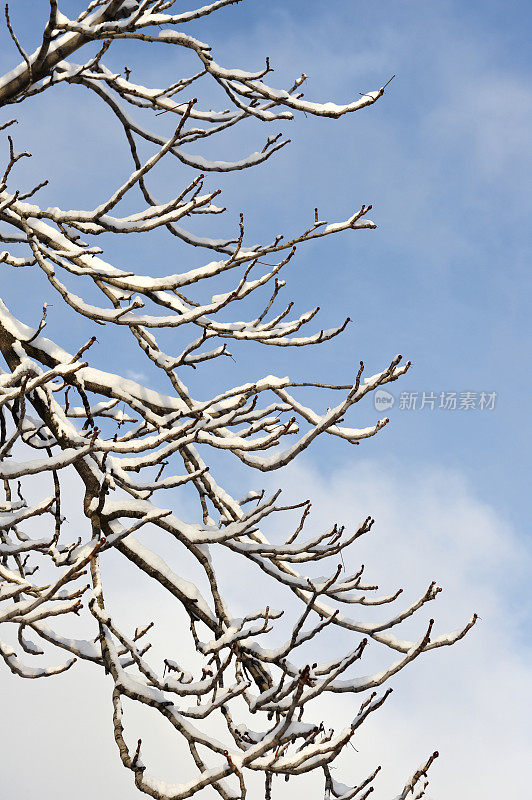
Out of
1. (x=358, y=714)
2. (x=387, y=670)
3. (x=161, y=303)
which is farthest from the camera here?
(x=161, y=303)

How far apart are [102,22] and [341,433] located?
2.73 m

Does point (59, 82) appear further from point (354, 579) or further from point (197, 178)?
point (354, 579)

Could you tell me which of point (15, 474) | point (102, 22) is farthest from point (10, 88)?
point (15, 474)

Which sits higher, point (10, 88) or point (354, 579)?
point (10, 88)

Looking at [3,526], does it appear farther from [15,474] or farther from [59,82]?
[59,82]

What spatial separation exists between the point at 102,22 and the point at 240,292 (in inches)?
76.3

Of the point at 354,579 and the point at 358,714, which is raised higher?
the point at 354,579

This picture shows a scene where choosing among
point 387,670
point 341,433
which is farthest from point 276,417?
point 387,670

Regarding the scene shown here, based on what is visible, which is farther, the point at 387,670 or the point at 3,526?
the point at 387,670

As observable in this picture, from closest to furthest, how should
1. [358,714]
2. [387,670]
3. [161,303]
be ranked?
[358,714] → [387,670] → [161,303]

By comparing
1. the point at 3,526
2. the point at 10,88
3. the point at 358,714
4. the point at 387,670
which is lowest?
the point at 3,526

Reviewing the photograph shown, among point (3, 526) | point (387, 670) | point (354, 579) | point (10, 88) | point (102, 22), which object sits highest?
point (102, 22)

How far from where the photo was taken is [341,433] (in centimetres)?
532

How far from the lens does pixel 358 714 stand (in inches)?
166
